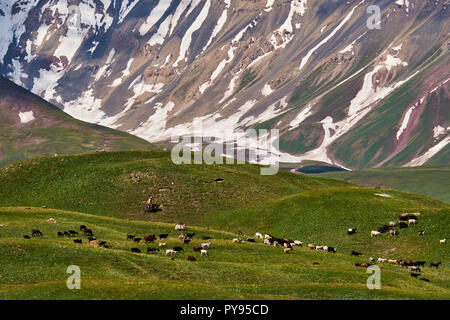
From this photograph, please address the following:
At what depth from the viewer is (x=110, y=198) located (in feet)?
351

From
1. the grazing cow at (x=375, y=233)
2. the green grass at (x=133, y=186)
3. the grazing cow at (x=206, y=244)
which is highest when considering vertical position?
the green grass at (x=133, y=186)

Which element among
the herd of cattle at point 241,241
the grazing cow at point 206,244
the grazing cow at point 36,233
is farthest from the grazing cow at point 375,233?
the grazing cow at point 36,233

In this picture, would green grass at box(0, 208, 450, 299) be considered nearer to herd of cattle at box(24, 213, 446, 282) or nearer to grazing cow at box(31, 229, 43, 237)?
herd of cattle at box(24, 213, 446, 282)

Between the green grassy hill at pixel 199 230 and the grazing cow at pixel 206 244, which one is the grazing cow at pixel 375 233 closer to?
the green grassy hill at pixel 199 230

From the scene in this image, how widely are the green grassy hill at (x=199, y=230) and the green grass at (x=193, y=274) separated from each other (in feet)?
0.34

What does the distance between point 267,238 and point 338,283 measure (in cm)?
2144

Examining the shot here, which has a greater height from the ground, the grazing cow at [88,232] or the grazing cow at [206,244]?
the grazing cow at [88,232]

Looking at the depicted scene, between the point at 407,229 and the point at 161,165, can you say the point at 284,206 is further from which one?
the point at 161,165

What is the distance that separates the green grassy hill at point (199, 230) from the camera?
157 ft

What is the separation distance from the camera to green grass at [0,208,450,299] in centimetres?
4362

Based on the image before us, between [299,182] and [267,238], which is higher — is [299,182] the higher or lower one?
the higher one

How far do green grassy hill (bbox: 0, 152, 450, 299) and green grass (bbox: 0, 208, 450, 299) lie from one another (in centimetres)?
10
